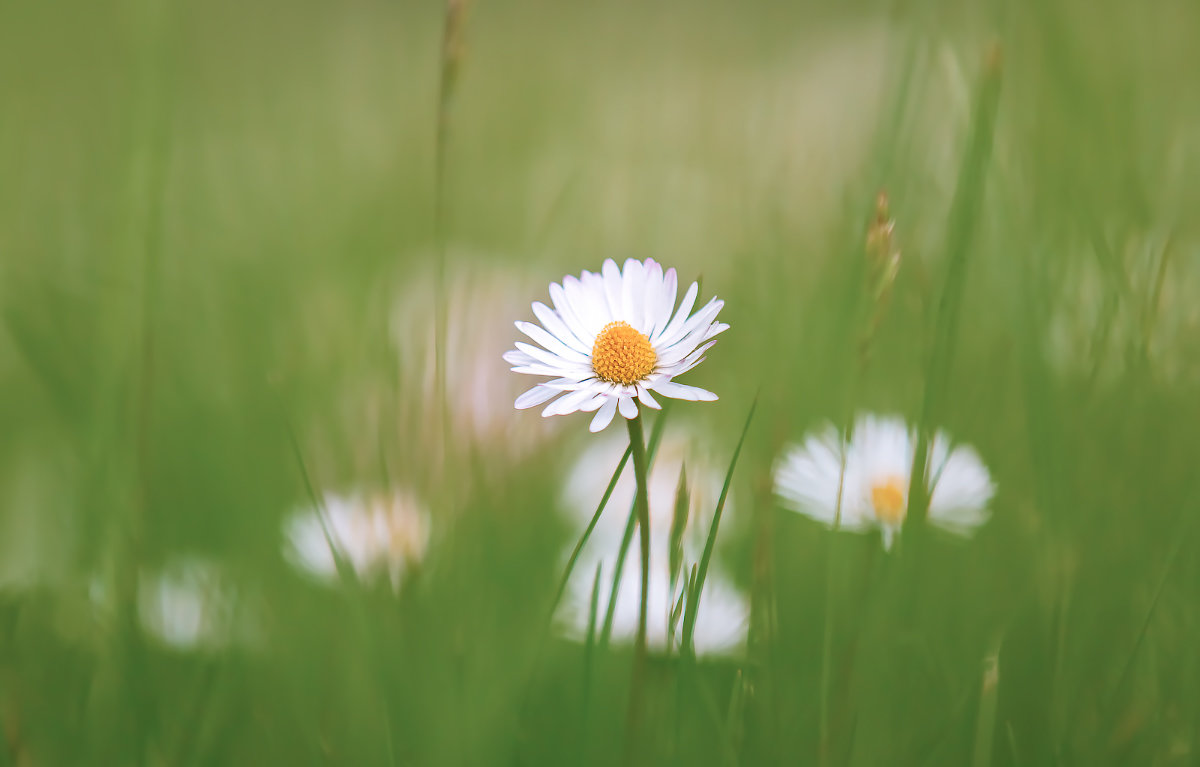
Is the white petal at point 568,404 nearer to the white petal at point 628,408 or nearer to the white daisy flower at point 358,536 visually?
the white petal at point 628,408

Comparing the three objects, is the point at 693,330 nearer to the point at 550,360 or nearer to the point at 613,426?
the point at 550,360

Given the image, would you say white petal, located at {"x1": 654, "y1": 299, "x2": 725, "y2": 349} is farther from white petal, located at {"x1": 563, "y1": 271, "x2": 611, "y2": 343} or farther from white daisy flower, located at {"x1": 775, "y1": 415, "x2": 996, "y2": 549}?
white daisy flower, located at {"x1": 775, "y1": 415, "x2": 996, "y2": 549}

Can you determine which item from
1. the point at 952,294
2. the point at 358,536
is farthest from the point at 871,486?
the point at 358,536

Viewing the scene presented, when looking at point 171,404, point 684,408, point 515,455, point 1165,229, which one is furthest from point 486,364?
point 1165,229

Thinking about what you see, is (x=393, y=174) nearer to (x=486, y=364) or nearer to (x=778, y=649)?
(x=486, y=364)

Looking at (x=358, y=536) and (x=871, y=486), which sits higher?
(x=871, y=486)
